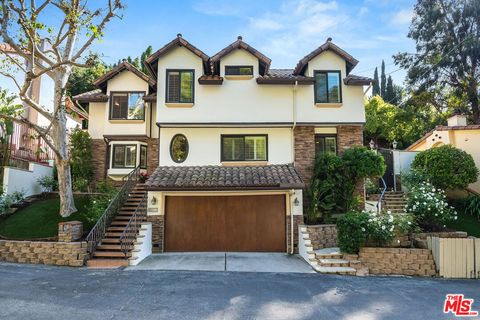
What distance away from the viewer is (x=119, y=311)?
260 inches

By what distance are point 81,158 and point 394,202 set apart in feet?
53.7

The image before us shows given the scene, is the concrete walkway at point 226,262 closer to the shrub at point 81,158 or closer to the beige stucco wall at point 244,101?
the beige stucco wall at point 244,101

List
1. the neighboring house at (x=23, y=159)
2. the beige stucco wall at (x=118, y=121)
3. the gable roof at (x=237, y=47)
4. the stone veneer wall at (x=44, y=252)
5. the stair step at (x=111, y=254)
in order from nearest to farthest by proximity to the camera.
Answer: the stone veneer wall at (x=44, y=252) < the stair step at (x=111, y=254) < the neighboring house at (x=23, y=159) < the gable roof at (x=237, y=47) < the beige stucco wall at (x=118, y=121)

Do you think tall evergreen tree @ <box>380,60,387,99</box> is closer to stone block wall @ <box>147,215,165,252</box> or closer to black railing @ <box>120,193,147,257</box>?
stone block wall @ <box>147,215,165,252</box>

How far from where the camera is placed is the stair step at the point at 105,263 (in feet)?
35.0

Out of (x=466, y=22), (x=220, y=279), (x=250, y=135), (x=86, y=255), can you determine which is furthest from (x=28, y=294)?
(x=466, y=22)

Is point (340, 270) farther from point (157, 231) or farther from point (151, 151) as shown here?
point (151, 151)

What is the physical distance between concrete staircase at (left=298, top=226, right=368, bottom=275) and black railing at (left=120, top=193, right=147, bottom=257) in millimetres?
6758

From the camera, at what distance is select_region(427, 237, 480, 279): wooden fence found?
10.2 metres

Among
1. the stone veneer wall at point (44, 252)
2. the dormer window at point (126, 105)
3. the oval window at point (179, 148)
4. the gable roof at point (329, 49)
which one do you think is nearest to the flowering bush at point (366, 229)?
the oval window at point (179, 148)

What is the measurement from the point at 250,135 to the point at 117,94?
7.56m

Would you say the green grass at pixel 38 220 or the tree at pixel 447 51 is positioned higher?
the tree at pixel 447 51

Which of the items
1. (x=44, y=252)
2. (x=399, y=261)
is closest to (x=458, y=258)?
(x=399, y=261)

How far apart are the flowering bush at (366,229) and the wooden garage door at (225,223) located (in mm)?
3191
